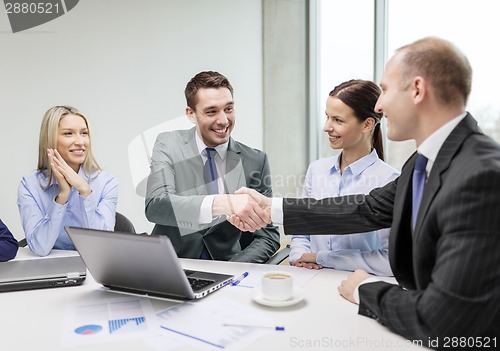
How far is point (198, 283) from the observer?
4.66 feet

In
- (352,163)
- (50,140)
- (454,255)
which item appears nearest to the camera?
(454,255)

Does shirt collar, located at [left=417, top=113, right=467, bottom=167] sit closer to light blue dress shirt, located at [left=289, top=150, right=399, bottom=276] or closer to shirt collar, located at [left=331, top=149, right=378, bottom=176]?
light blue dress shirt, located at [left=289, top=150, right=399, bottom=276]

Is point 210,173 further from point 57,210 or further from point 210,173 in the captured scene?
point 57,210

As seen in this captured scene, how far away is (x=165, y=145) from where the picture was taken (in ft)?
7.73

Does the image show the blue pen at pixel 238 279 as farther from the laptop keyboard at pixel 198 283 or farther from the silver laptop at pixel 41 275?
the silver laptop at pixel 41 275

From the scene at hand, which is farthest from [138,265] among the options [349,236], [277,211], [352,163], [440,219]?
[352,163]

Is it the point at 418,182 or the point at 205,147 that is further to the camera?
the point at 205,147

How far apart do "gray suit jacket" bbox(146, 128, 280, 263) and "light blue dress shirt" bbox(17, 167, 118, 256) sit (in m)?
0.23

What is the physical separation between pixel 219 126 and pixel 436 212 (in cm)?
147

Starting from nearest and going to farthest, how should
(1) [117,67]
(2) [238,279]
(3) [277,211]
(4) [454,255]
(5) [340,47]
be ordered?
(4) [454,255] < (2) [238,279] < (3) [277,211] < (1) [117,67] < (5) [340,47]

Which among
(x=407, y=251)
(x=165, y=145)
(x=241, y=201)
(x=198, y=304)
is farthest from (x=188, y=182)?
(x=407, y=251)

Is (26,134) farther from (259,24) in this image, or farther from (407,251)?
(407,251)

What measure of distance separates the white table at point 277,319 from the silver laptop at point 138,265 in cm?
4

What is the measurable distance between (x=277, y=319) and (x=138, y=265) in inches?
17.2
